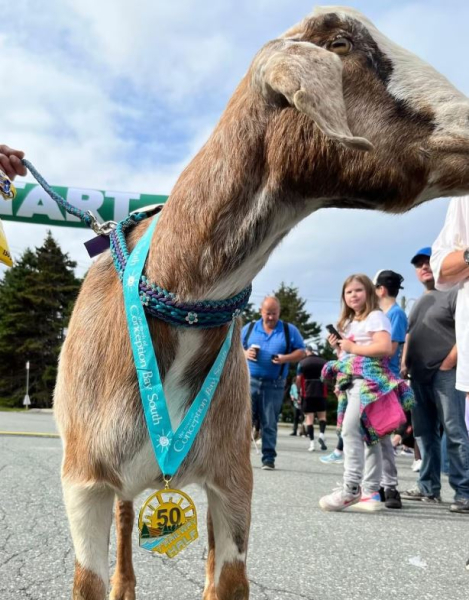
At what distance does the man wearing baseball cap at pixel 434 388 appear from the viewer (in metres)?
4.42

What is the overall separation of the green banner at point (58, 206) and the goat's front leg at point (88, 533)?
3422 millimetres

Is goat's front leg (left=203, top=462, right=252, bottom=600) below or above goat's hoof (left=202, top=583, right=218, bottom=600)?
above

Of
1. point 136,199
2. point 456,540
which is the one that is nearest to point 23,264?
point 136,199

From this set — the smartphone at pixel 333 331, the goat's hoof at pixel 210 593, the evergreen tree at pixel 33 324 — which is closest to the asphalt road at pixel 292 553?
the goat's hoof at pixel 210 593

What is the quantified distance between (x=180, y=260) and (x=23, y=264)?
38.2 m

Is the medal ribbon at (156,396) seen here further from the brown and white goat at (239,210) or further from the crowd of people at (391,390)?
the crowd of people at (391,390)

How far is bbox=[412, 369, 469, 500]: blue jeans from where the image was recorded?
174 inches

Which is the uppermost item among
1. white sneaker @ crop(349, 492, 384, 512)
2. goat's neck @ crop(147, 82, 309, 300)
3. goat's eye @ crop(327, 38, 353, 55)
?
goat's eye @ crop(327, 38, 353, 55)

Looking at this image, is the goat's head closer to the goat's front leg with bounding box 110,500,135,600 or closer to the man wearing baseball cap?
the goat's front leg with bounding box 110,500,135,600

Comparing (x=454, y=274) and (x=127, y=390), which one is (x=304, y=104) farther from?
(x=454, y=274)

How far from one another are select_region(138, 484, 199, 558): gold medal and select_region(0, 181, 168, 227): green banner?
340 centimetres

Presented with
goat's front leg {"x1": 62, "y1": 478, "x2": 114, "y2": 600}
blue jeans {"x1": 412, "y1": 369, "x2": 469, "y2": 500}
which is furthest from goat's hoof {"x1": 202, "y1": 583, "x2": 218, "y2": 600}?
blue jeans {"x1": 412, "y1": 369, "x2": 469, "y2": 500}

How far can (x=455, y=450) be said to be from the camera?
4.41 meters

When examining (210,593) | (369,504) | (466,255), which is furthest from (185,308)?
(369,504)
